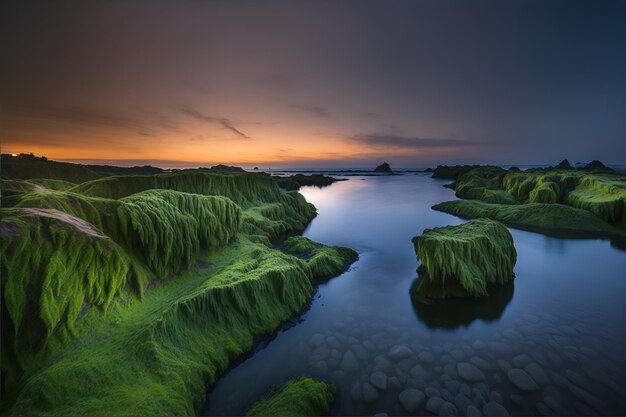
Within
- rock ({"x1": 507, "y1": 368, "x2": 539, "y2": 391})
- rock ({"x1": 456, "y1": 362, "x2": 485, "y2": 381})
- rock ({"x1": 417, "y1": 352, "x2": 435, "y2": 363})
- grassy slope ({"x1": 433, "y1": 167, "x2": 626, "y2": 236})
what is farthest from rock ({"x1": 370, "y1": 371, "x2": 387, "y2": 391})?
grassy slope ({"x1": 433, "y1": 167, "x2": 626, "y2": 236})

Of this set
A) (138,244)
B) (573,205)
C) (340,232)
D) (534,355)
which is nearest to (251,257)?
(138,244)

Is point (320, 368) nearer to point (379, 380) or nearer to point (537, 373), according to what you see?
point (379, 380)

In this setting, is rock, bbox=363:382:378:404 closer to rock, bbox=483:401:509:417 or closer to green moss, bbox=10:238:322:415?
rock, bbox=483:401:509:417

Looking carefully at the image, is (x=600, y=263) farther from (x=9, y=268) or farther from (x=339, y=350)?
(x=9, y=268)

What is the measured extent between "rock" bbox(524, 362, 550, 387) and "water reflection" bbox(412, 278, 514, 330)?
2297 mm

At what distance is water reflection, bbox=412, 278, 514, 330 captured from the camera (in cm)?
947

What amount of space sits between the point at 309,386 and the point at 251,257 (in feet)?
21.7

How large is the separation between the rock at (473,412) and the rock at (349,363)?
2708 mm

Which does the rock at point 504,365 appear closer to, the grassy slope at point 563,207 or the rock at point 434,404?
the rock at point 434,404

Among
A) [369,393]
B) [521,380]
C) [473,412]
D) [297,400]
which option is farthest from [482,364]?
[297,400]

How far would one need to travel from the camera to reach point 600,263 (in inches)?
623

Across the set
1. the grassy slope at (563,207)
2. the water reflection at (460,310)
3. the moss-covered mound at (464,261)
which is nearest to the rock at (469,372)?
the water reflection at (460,310)

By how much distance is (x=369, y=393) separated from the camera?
634cm

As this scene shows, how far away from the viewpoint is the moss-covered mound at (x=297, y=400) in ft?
18.1
